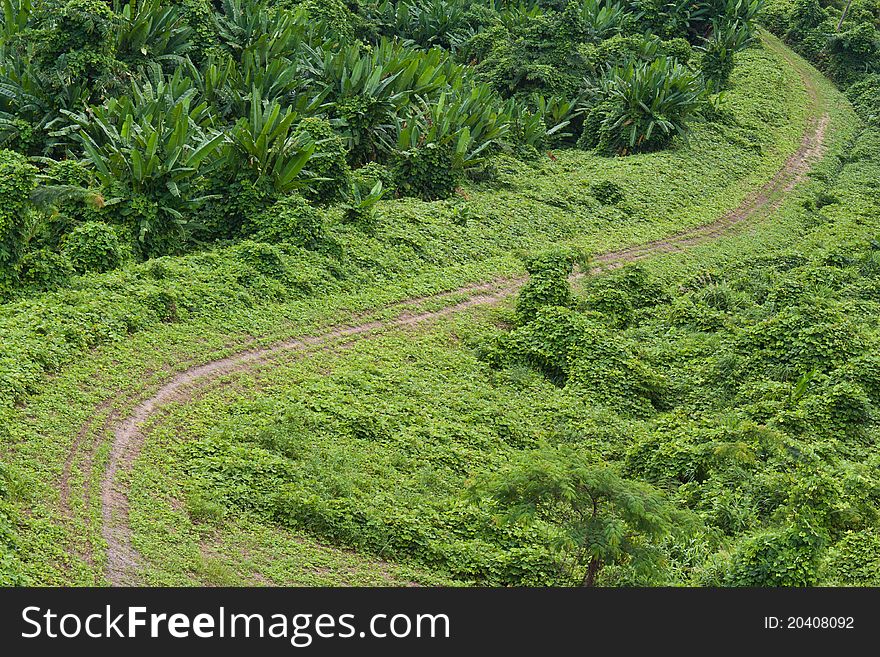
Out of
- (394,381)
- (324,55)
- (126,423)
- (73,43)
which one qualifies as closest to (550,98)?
(324,55)

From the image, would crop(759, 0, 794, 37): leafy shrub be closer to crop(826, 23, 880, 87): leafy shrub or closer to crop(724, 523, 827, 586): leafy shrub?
crop(826, 23, 880, 87): leafy shrub

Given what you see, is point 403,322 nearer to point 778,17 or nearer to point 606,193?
point 606,193

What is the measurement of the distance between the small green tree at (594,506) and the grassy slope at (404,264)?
1.35 meters

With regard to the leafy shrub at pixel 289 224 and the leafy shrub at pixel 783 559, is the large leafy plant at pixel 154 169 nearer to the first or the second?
the leafy shrub at pixel 289 224

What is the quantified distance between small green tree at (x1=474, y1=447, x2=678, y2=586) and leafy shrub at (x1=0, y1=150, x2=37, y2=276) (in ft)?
23.7

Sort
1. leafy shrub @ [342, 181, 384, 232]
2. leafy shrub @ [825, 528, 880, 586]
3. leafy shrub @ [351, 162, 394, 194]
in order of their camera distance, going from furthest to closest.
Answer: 1. leafy shrub @ [351, 162, 394, 194]
2. leafy shrub @ [342, 181, 384, 232]
3. leafy shrub @ [825, 528, 880, 586]

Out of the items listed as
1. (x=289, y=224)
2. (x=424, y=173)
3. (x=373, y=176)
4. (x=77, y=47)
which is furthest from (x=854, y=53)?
(x=289, y=224)

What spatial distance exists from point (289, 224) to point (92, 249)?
3.00 m

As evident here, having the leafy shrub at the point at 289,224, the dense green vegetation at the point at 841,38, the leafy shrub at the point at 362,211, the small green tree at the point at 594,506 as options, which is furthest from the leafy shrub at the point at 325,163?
the dense green vegetation at the point at 841,38

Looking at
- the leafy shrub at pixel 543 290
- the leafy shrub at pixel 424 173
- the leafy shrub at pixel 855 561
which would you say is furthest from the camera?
the leafy shrub at pixel 424 173

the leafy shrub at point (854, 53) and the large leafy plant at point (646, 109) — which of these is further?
the leafy shrub at point (854, 53)

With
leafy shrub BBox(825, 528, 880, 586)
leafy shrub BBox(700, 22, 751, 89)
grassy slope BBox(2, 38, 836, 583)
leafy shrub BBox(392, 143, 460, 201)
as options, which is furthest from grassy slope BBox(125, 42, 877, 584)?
leafy shrub BBox(700, 22, 751, 89)

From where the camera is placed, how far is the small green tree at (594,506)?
27.1ft

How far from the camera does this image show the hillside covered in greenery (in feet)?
30.3
